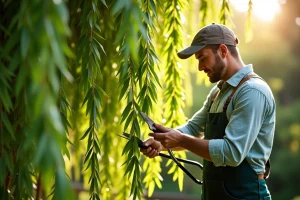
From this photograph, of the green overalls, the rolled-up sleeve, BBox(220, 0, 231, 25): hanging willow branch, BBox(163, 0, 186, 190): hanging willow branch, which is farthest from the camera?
BBox(220, 0, 231, 25): hanging willow branch

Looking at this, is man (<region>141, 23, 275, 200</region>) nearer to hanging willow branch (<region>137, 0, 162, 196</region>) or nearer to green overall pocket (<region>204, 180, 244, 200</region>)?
green overall pocket (<region>204, 180, 244, 200</region>)

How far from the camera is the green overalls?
6.11ft

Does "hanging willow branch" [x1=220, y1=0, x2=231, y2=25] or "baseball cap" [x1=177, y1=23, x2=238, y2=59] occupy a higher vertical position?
"hanging willow branch" [x1=220, y1=0, x2=231, y2=25]

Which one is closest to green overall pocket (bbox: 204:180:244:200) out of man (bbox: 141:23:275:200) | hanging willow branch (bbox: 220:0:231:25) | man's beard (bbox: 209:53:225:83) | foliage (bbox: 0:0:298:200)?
man (bbox: 141:23:275:200)

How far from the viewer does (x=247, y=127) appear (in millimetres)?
1759

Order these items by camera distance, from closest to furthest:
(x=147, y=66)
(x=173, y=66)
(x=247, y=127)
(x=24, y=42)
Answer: (x=24, y=42) < (x=247, y=127) < (x=147, y=66) < (x=173, y=66)

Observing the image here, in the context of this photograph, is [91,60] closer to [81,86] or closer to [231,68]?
[81,86]

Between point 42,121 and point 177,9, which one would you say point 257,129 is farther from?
point 42,121

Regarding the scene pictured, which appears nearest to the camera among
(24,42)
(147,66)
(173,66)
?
(24,42)

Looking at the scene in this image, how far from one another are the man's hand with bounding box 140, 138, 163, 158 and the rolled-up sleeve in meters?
0.27

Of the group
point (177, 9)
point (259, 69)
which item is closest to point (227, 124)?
point (177, 9)

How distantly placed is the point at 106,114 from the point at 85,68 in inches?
45.0

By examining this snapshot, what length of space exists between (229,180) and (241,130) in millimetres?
227

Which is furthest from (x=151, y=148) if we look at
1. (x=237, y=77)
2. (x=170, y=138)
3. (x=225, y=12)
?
(x=225, y=12)
